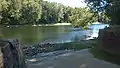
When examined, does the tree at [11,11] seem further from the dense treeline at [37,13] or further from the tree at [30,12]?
the tree at [30,12]

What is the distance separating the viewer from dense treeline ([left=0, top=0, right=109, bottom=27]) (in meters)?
42.5

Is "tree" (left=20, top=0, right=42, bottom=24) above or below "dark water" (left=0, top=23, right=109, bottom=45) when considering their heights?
above

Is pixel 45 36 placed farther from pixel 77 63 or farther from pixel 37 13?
pixel 37 13

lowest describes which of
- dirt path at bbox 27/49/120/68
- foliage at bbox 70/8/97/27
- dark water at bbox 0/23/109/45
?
dark water at bbox 0/23/109/45

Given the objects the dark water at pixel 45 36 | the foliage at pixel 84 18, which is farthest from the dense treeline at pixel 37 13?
the dark water at pixel 45 36

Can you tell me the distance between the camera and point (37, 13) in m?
93.1

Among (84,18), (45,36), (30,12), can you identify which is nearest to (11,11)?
(30,12)

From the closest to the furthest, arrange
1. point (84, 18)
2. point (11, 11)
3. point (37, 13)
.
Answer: point (84, 18) < point (11, 11) < point (37, 13)

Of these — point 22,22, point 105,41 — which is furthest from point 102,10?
point 22,22

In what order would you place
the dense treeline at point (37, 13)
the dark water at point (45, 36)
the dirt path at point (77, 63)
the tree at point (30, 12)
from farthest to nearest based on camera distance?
the tree at point (30, 12)
the dense treeline at point (37, 13)
the dark water at point (45, 36)
the dirt path at point (77, 63)

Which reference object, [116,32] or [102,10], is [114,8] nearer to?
[116,32]

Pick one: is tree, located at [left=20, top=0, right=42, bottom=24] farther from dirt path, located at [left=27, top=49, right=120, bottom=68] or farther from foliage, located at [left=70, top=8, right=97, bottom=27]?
dirt path, located at [left=27, top=49, right=120, bottom=68]

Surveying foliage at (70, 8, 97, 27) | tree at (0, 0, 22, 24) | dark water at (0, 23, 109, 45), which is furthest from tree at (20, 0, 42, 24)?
foliage at (70, 8, 97, 27)

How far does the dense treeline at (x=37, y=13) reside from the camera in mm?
42481
